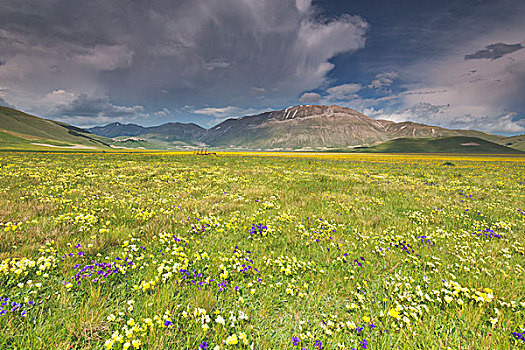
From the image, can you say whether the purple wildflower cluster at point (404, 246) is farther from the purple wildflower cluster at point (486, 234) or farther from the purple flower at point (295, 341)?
the purple flower at point (295, 341)

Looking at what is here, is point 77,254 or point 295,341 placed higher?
point 77,254

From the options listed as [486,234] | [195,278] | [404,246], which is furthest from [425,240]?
[195,278]

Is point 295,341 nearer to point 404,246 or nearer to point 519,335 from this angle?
point 519,335

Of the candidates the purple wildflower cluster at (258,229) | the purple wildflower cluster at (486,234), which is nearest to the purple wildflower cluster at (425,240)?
the purple wildflower cluster at (486,234)

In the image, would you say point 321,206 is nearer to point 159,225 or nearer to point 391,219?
point 391,219

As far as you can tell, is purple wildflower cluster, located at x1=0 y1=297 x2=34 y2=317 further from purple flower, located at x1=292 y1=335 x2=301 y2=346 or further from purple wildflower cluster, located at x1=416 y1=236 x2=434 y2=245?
purple wildflower cluster, located at x1=416 y1=236 x2=434 y2=245

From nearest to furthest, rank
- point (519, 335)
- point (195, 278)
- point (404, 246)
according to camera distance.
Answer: point (519, 335) → point (195, 278) → point (404, 246)

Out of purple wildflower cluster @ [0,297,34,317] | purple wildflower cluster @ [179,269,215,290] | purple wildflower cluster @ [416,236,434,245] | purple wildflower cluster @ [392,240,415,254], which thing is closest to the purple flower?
purple wildflower cluster @ [179,269,215,290]

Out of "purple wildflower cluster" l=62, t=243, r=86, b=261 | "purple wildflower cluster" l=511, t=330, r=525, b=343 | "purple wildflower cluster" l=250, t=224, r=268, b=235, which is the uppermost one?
"purple wildflower cluster" l=62, t=243, r=86, b=261

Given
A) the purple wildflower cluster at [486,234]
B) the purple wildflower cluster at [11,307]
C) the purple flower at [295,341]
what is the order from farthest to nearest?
the purple wildflower cluster at [486,234]
the purple flower at [295,341]
the purple wildflower cluster at [11,307]

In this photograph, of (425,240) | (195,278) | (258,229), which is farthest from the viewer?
(258,229)

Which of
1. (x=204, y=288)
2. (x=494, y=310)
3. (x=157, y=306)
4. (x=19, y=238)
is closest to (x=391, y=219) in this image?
(x=494, y=310)

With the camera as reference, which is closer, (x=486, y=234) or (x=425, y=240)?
(x=425, y=240)

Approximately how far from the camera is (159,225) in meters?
7.07
